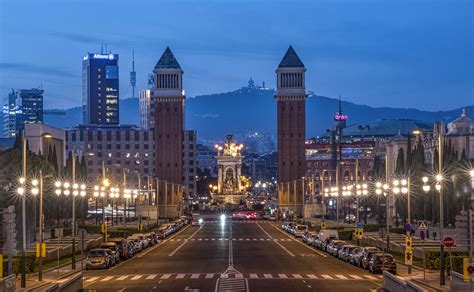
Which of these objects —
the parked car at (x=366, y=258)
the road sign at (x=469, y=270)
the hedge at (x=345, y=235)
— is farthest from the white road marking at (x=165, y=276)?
the hedge at (x=345, y=235)

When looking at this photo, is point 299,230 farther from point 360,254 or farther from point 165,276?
point 165,276

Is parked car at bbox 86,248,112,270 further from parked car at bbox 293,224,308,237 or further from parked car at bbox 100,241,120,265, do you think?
parked car at bbox 293,224,308,237

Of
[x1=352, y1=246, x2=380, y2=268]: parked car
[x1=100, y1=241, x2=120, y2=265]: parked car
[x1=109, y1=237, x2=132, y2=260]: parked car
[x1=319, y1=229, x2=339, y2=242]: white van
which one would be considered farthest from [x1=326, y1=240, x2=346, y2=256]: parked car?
[x1=100, y1=241, x2=120, y2=265]: parked car

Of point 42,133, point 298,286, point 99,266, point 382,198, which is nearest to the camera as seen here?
point 298,286

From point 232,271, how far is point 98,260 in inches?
427

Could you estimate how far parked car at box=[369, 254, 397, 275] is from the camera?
61.4 meters

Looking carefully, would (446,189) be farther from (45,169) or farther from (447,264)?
(447,264)

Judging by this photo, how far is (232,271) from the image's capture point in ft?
204

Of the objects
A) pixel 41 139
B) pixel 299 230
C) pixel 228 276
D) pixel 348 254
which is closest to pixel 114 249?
pixel 348 254

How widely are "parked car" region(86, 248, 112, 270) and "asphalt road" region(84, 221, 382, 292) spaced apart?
76cm

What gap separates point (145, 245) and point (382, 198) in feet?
194

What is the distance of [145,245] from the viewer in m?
93.9

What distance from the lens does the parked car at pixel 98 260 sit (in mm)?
68125

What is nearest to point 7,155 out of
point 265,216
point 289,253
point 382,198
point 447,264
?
point 289,253
